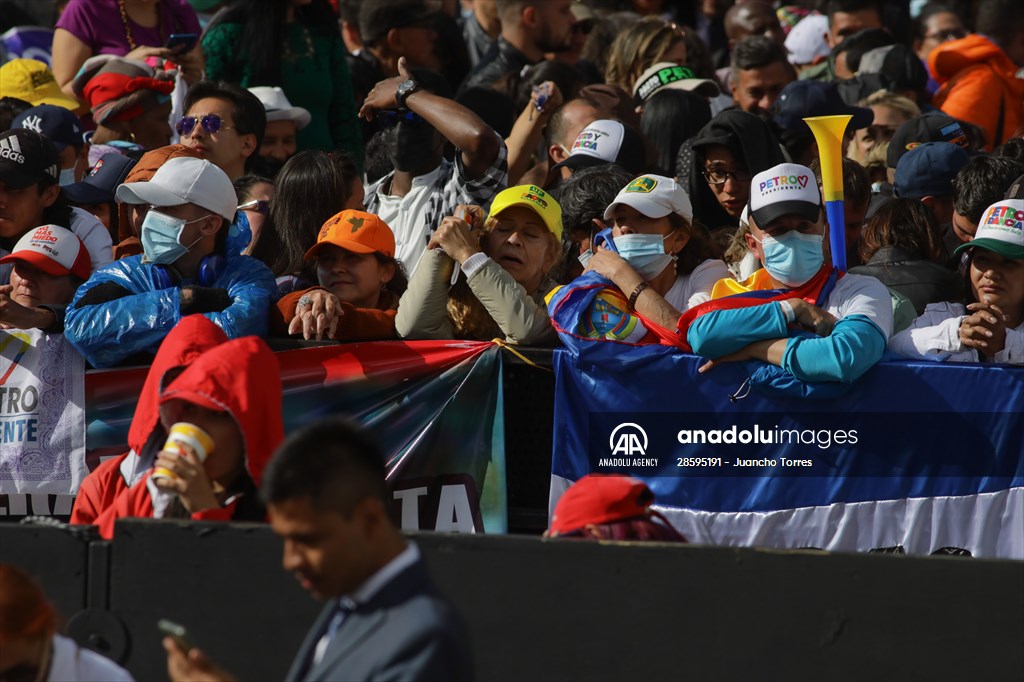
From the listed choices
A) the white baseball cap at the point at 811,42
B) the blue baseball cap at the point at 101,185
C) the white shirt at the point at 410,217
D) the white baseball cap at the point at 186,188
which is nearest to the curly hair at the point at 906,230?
the white shirt at the point at 410,217

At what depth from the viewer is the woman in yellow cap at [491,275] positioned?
6.04 meters

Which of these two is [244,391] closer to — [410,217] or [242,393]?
[242,393]

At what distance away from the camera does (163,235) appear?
6160 mm

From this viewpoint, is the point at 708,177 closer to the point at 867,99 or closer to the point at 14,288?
the point at 867,99

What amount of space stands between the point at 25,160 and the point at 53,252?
730mm

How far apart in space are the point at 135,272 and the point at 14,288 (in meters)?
0.60

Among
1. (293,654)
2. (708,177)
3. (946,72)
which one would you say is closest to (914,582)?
(293,654)

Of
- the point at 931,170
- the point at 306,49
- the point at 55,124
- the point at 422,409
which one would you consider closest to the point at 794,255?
the point at 422,409

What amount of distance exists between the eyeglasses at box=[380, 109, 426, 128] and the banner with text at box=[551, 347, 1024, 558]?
1.99 metres

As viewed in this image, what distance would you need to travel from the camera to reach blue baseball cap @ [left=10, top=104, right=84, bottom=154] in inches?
313

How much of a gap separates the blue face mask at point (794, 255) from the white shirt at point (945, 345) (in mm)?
447

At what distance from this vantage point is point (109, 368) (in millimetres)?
6195

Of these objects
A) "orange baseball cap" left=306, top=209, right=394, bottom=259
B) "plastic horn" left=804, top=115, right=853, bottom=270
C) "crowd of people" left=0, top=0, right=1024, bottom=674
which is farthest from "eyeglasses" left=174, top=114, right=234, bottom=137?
"plastic horn" left=804, top=115, right=853, bottom=270

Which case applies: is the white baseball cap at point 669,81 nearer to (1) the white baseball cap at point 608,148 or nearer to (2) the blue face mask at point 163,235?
(1) the white baseball cap at point 608,148
